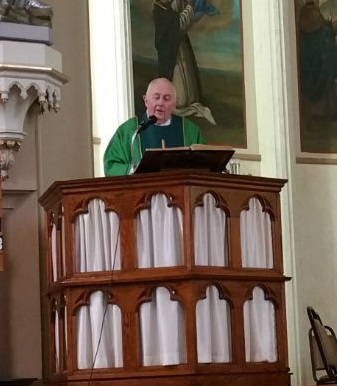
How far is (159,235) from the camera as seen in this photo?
Answer: 4.96 m

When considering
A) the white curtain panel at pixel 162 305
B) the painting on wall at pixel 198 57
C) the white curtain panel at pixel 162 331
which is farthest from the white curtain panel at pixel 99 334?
the painting on wall at pixel 198 57

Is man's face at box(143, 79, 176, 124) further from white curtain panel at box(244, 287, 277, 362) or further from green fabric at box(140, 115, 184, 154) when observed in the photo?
white curtain panel at box(244, 287, 277, 362)

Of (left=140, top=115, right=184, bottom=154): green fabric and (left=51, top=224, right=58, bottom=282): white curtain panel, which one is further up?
(left=140, top=115, right=184, bottom=154): green fabric

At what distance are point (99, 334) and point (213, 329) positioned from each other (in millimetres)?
506

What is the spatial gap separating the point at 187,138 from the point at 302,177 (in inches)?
188

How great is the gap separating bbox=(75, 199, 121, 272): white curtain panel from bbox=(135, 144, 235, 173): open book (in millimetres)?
267

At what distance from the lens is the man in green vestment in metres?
5.86

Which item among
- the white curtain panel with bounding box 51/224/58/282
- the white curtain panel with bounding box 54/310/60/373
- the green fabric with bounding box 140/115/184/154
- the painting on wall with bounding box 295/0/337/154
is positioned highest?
the painting on wall with bounding box 295/0/337/154

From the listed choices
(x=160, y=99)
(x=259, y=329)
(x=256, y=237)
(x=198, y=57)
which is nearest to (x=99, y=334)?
(x=259, y=329)

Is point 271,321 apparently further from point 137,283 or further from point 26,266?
point 26,266

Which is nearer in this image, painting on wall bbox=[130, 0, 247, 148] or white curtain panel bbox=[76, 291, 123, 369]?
white curtain panel bbox=[76, 291, 123, 369]

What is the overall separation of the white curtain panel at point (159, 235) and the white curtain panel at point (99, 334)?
0.84 ft

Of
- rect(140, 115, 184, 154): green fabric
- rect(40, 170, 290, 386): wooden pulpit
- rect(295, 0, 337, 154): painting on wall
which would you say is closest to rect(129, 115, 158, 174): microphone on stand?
rect(140, 115, 184, 154): green fabric

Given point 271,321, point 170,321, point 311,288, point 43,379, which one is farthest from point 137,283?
point 311,288
